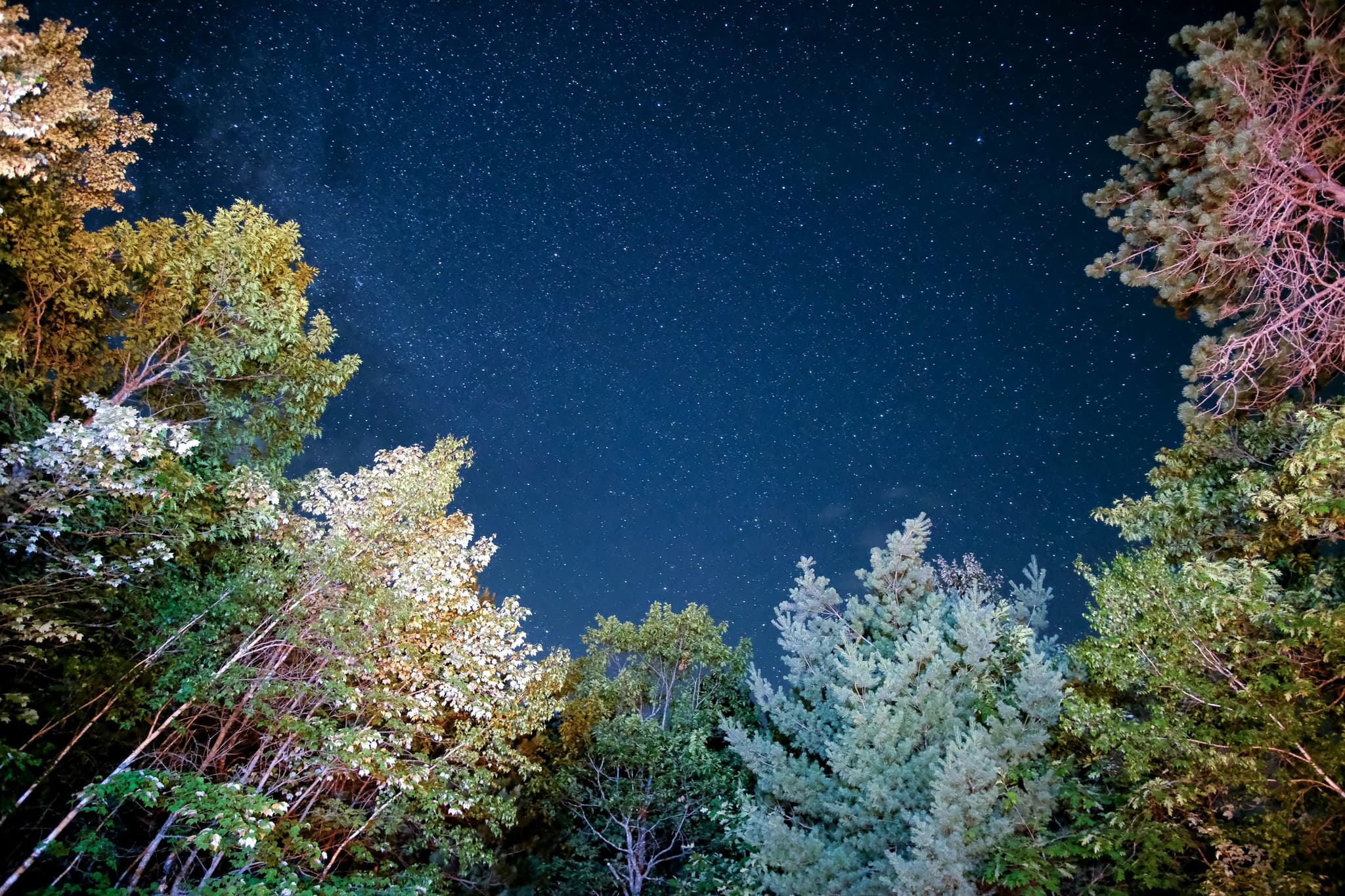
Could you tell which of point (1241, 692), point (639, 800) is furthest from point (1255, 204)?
point (639, 800)

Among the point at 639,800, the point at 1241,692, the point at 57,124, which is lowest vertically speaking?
the point at 1241,692

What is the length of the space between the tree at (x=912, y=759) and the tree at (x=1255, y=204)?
185 inches

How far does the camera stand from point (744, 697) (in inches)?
677

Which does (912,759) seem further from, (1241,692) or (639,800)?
(639,800)

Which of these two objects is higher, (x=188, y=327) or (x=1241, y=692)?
(x=188, y=327)

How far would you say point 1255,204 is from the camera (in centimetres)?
688

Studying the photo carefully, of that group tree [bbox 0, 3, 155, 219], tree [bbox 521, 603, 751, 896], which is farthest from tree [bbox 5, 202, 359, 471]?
tree [bbox 521, 603, 751, 896]

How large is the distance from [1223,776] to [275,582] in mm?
10631

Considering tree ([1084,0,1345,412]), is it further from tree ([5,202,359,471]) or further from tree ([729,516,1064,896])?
tree ([5,202,359,471])

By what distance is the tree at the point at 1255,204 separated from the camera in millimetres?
6668

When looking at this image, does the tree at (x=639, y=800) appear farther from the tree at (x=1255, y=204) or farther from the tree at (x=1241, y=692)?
the tree at (x=1255, y=204)

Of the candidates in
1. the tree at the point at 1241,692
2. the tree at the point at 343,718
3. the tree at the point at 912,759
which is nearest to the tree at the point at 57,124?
the tree at the point at 343,718

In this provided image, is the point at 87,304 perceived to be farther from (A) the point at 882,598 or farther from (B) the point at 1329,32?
(B) the point at 1329,32

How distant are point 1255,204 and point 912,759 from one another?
26.7 ft
